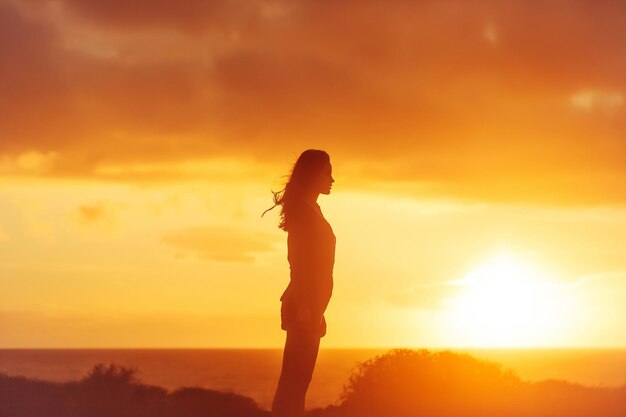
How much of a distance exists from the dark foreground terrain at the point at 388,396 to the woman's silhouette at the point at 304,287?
14.1ft

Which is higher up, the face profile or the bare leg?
the face profile

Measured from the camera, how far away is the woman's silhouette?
38.7 ft

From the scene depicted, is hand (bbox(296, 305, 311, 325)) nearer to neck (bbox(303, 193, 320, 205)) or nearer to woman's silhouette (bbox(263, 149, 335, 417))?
woman's silhouette (bbox(263, 149, 335, 417))

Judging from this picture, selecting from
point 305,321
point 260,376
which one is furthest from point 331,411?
point 260,376

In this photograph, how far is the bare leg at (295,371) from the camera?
11781 mm

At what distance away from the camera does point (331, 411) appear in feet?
54.1

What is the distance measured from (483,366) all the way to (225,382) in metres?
127

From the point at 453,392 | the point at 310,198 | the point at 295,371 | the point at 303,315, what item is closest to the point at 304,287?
the point at 303,315

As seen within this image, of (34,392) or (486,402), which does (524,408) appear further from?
(34,392)

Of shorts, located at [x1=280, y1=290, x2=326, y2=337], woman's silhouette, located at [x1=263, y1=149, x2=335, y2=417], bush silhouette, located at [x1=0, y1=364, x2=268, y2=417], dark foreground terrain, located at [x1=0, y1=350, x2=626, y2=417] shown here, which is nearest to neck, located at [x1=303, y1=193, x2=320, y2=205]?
woman's silhouette, located at [x1=263, y1=149, x2=335, y2=417]

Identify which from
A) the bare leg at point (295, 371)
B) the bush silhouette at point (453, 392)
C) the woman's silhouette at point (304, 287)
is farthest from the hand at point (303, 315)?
the bush silhouette at point (453, 392)

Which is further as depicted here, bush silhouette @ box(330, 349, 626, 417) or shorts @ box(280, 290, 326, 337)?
bush silhouette @ box(330, 349, 626, 417)

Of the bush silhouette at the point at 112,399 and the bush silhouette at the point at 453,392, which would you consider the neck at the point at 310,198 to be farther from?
the bush silhouette at the point at 453,392

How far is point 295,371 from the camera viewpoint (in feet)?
38.9
